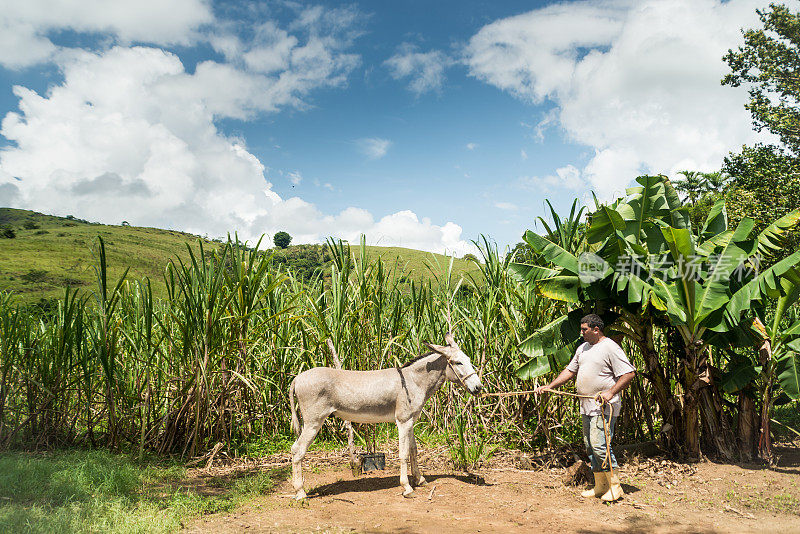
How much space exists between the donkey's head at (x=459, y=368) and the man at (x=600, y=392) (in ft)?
2.16

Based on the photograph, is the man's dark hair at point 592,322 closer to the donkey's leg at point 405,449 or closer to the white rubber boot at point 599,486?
the white rubber boot at point 599,486

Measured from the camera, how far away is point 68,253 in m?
65.2

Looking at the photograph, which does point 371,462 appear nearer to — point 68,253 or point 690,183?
point 690,183

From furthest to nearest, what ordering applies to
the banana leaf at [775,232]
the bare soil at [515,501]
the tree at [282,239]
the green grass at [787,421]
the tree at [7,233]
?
the tree at [282,239] < the tree at [7,233] < the green grass at [787,421] < the banana leaf at [775,232] < the bare soil at [515,501]

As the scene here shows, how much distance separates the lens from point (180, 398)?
566 cm

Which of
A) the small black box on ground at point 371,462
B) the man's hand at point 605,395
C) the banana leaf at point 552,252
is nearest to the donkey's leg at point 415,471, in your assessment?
the small black box on ground at point 371,462

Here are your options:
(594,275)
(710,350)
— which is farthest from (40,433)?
(710,350)

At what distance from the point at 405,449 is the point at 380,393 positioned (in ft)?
2.11

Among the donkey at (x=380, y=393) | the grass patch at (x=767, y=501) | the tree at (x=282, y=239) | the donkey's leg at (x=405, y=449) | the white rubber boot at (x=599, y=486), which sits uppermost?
the tree at (x=282, y=239)

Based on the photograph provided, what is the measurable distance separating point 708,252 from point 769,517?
9.41 ft

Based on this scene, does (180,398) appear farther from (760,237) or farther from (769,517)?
(760,237)

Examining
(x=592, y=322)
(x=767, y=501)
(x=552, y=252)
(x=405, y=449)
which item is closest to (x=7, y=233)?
(x=405, y=449)

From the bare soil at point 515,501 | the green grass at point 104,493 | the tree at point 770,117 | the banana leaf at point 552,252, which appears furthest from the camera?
the tree at point 770,117

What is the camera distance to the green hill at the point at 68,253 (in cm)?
5306
